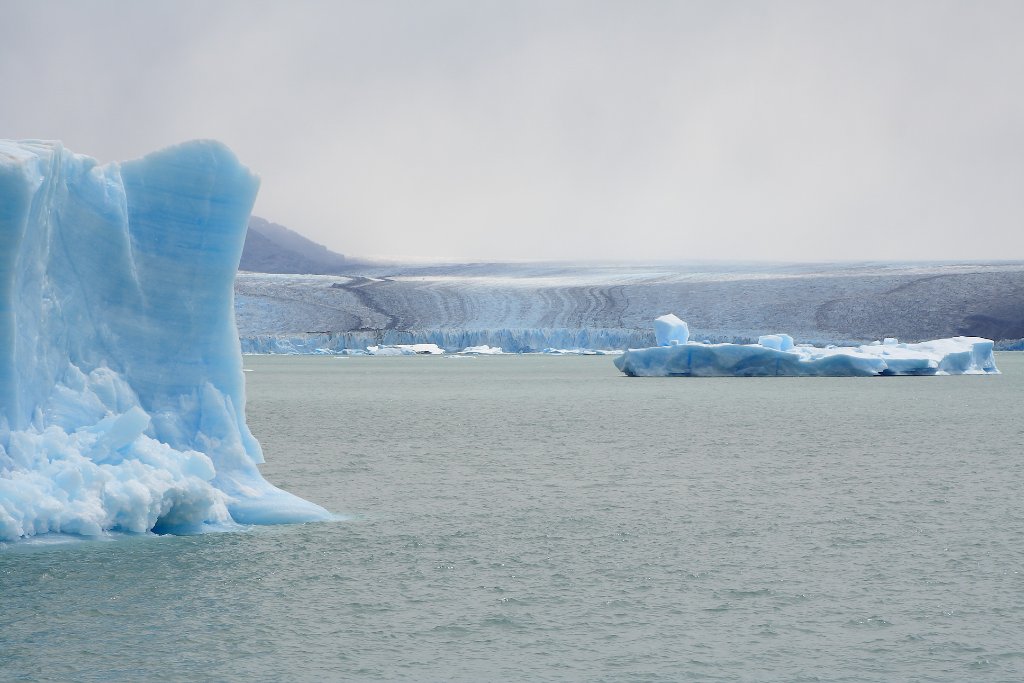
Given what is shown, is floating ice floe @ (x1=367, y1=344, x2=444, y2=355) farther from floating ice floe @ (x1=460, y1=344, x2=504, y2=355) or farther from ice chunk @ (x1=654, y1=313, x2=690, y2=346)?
ice chunk @ (x1=654, y1=313, x2=690, y2=346)

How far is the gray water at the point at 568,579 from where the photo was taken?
475cm

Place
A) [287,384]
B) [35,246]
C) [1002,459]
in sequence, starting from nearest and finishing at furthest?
1. [35,246]
2. [1002,459]
3. [287,384]

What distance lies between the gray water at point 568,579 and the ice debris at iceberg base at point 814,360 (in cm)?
1838

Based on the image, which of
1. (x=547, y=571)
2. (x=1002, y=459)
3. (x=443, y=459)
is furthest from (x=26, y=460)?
(x=1002, y=459)

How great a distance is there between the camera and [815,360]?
102ft

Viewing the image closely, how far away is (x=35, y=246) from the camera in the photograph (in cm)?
700

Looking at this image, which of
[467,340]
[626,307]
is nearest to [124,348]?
[467,340]

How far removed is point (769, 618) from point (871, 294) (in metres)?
59.6

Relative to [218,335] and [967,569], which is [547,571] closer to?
[967,569]

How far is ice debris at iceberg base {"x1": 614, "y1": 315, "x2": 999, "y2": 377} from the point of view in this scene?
102 feet

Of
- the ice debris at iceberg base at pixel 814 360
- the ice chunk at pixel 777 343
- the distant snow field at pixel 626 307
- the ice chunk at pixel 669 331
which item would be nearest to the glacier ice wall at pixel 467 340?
the distant snow field at pixel 626 307

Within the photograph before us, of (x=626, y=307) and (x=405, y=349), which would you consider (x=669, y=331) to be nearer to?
(x=405, y=349)

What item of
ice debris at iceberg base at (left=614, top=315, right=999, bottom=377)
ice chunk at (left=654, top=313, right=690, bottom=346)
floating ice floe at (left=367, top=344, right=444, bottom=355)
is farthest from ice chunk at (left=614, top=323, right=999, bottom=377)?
floating ice floe at (left=367, top=344, right=444, bottom=355)

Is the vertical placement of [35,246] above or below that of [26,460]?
above
